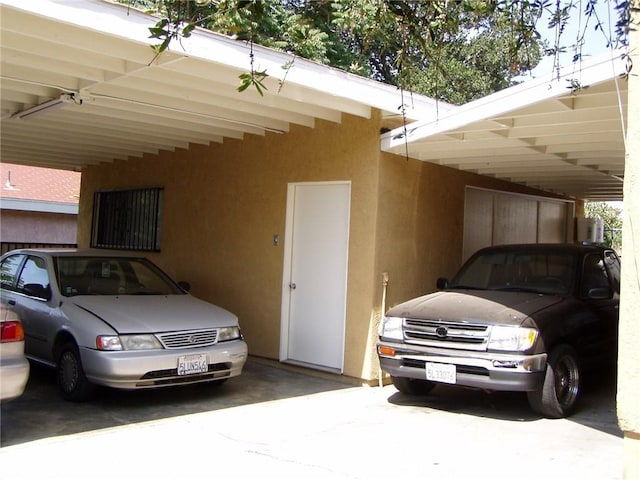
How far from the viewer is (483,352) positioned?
6539 mm

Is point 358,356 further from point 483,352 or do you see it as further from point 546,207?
point 546,207

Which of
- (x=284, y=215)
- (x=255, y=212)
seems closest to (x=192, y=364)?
(x=284, y=215)

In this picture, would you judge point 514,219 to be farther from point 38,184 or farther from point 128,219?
point 38,184

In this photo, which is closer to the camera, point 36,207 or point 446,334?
point 446,334

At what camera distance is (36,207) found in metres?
19.0

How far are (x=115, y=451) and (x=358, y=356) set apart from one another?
3593mm

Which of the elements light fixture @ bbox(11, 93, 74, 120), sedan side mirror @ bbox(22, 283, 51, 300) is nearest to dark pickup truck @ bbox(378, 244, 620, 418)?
sedan side mirror @ bbox(22, 283, 51, 300)

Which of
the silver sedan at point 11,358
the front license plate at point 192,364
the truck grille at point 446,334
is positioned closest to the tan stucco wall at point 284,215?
the truck grille at point 446,334

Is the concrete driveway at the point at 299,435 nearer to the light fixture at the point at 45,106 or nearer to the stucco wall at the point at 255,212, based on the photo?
the stucco wall at the point at 255,212

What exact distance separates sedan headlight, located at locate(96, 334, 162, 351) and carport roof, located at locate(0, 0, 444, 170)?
8.80ft

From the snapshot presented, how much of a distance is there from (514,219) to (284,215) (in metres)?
4.96

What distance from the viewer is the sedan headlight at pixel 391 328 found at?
23.5 ft

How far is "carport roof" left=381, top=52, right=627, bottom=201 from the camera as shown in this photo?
5.81 meters

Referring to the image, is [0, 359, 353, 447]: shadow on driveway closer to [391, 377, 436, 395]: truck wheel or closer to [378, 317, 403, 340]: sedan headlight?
[391, 377, 436, 395]: truck wheel
